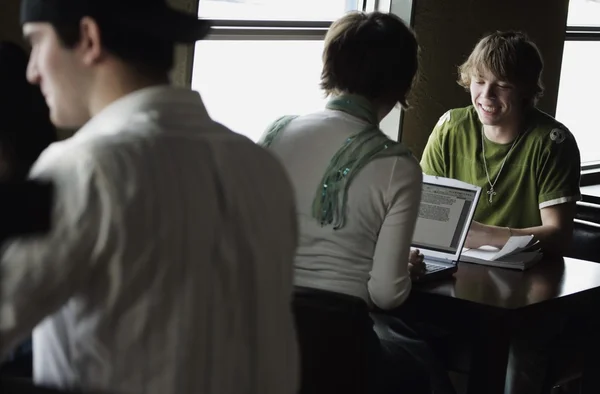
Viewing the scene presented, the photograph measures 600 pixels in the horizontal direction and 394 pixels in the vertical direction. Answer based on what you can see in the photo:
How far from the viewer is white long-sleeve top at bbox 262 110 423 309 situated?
2.13m

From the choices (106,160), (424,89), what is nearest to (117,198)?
(106,160)

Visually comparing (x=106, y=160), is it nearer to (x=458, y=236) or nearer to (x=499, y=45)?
(x=458, y=236)

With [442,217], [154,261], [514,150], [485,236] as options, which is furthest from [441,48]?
[154,261]

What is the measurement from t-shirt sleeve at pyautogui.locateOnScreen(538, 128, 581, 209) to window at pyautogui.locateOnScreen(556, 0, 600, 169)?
245 centimetres

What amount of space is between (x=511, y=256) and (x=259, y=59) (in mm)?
1303

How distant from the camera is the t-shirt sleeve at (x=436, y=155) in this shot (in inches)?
133

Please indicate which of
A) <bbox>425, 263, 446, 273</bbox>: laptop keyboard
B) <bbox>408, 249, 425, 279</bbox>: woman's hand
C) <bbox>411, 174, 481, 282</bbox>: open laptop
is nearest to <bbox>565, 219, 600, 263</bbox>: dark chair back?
<bbox>411, 174, 481, 282</bbox>: open laptop

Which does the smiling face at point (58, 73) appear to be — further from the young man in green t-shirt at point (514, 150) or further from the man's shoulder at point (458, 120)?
the man's shoulder at point (458, 120)

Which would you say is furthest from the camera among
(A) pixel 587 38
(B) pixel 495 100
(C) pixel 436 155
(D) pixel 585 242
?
(A) pixel 587 38

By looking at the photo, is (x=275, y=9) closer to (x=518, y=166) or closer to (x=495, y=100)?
(x=495, y=100)

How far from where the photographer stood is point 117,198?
1018mm

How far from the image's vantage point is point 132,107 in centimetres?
114

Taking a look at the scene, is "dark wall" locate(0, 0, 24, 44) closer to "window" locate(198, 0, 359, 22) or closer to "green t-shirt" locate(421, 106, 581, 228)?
"window" locate(198, 0, 359, 22)

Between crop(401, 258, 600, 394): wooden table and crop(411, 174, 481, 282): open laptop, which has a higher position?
crop(411, 174, 481, 282): open laptop
